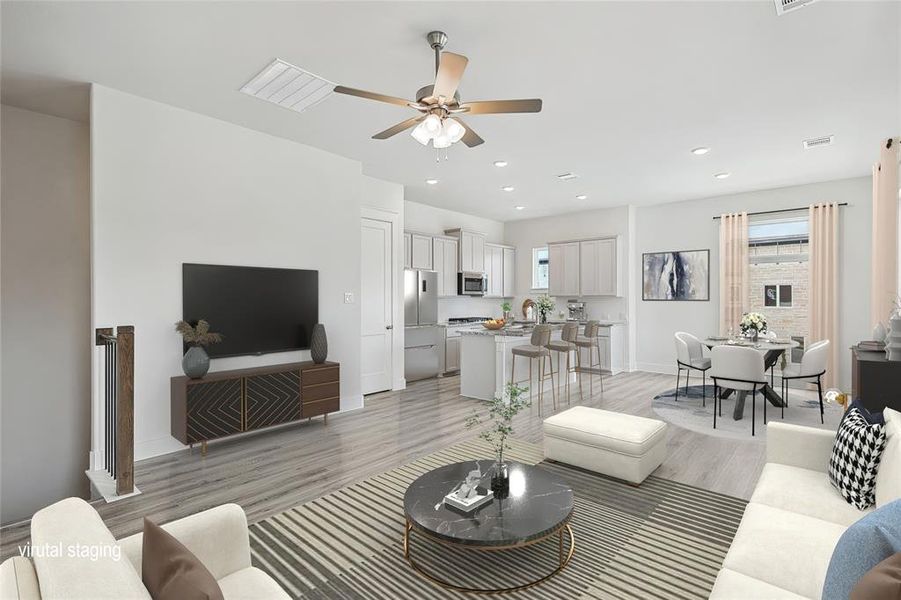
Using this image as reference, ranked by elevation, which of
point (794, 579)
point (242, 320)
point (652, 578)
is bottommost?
point (652, 578)

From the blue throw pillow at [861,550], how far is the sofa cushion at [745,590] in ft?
0.64

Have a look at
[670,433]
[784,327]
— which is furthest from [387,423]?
[784,327]

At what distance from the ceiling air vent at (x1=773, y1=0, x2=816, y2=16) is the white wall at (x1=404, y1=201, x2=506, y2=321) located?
18.6 feet

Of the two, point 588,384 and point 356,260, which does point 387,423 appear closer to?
point 356,260

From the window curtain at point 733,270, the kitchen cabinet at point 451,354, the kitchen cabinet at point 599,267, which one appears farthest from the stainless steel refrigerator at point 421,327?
the window curtain at point 733,270

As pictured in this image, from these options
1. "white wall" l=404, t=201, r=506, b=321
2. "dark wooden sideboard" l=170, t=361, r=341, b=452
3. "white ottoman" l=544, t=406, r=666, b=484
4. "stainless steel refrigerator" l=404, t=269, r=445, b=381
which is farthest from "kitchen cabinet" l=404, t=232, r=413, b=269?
"white ottoman" l=544, t=406, r=666, b=484

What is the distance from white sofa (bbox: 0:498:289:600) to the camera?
0.98 metres

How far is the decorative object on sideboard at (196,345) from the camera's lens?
3.76 m

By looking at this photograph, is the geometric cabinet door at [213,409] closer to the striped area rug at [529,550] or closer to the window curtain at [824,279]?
the striped area rug at [529,550]

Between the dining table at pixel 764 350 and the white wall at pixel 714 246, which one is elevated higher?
the white wall at pixel 714 246

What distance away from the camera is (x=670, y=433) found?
440 cm

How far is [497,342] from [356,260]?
2.07m

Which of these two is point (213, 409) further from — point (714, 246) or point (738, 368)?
point (714, 246)

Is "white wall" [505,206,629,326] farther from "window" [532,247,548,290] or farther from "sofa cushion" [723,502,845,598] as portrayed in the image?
"sofa cushion" [723,502,845,598]
